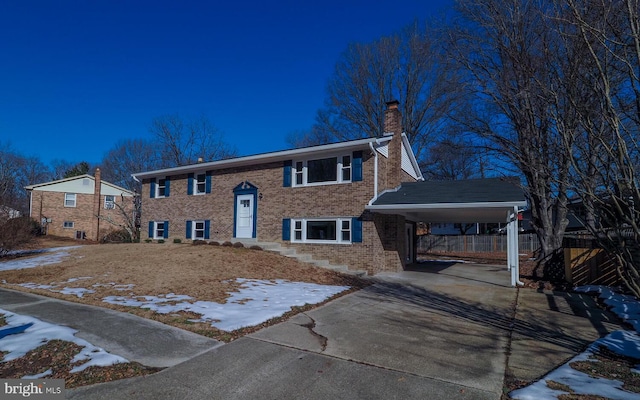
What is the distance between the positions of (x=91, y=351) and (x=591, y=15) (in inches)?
294

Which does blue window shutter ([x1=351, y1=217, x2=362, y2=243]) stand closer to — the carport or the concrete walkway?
the carport

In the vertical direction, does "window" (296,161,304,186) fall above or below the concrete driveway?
above

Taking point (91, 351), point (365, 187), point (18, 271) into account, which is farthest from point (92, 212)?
point (91, 351)

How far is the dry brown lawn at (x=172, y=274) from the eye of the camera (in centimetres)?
809

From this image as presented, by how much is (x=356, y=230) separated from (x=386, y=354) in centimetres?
871

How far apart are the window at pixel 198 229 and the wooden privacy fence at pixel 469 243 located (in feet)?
58.6

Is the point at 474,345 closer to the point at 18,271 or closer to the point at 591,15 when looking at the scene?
the point at 591,15

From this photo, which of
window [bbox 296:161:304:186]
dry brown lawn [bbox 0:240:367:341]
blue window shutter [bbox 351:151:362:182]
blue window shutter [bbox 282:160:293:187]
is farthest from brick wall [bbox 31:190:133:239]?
Result: blue window shutter [bbox 351:151:362:182]

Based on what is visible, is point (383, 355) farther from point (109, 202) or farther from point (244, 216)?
point (109, 202)

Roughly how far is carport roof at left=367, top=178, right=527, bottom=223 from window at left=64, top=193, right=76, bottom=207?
29664 mm

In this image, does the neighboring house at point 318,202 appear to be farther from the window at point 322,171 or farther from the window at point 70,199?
the window at point 70,199

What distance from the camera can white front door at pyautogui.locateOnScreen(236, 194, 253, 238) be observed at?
16.8m

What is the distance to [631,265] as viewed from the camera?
406 cm

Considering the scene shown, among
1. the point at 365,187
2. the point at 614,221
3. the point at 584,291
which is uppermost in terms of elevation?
the point at 365,187
